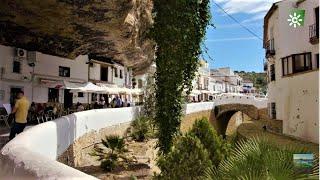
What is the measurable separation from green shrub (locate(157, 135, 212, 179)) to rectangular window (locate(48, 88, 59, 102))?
18123mm

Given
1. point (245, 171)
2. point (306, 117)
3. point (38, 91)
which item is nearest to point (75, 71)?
point (38, 91)

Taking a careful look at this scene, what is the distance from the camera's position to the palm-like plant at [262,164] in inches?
195

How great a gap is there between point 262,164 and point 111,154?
1048 centimetres

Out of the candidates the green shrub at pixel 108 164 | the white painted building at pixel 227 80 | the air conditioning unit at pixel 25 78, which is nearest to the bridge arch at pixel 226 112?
the air conditioning unit at pixel 25 78

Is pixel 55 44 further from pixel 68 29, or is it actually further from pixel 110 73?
pixel 110 73

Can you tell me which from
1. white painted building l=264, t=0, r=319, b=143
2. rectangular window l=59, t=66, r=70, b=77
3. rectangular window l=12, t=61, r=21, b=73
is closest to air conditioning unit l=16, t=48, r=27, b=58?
rectangular window l=12, t=61, r=21, b=73

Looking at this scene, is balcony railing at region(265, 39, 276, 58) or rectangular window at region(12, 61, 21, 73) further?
balcony railing at region(265, 39, 276, 58)

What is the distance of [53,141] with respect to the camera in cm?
1026

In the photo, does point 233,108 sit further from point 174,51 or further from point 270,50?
point 174,51

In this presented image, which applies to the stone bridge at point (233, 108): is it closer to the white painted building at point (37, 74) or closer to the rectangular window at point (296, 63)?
the rectangular window at point (296, 63)

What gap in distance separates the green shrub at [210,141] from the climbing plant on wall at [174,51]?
169 cm

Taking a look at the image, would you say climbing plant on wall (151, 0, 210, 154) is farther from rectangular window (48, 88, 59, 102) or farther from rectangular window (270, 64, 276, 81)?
rectangular window (270, 64, 276, 81)

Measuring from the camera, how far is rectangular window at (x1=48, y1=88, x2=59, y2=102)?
29.4m

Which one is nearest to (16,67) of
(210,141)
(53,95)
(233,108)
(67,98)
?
(53,95)
